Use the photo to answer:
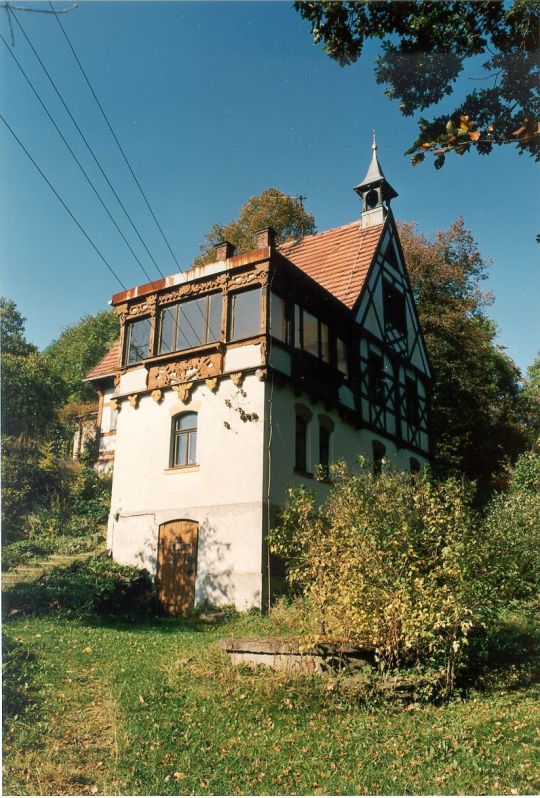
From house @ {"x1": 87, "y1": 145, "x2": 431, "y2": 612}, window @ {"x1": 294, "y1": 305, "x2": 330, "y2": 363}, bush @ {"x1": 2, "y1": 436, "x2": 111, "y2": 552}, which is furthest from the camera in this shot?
bush @ {"x1": 2, "y1": 436, "x2": 111, "y2": 552}

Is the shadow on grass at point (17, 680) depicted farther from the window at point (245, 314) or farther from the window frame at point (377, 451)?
the window frame at point (377, 451)

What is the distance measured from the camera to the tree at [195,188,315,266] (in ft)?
100

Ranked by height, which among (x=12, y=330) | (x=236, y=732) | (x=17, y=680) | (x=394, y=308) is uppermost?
(x=12, y=330)

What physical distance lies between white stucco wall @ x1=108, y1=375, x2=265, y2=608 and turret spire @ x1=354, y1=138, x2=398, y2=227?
35.6ft

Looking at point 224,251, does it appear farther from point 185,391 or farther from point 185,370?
point 185,391

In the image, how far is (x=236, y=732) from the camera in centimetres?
712

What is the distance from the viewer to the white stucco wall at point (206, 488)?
49.6ft

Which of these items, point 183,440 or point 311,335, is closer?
point 183,440

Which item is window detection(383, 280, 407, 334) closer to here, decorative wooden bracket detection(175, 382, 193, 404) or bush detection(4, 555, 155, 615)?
decorative wooden bracket detection(175, 382, 193, 404)

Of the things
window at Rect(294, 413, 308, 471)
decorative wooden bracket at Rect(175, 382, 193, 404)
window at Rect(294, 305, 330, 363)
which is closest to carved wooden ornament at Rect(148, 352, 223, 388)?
decorative wooden bracket at Rect(175, 382, 193, 404)

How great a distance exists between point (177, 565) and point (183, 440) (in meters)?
3.11

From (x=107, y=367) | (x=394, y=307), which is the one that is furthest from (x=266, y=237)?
(x=107, y=367)

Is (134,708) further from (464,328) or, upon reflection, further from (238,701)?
(464,328)

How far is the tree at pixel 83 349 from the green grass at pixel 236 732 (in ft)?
101
